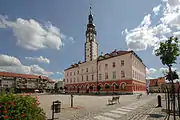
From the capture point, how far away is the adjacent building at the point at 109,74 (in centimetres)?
4088

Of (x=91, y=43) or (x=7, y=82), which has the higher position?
(x=91, y=43)

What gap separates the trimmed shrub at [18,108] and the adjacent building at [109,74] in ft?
124

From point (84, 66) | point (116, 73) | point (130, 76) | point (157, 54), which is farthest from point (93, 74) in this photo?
point (157, 54)

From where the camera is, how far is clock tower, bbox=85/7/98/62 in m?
72.4

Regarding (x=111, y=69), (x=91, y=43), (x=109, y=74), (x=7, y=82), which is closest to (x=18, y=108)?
(x=111, y=69)

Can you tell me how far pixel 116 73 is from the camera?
43938 millimetres

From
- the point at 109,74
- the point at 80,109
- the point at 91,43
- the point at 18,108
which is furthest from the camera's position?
the point at 91,43

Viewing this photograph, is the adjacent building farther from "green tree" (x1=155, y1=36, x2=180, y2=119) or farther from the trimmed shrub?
the trimmed shrub

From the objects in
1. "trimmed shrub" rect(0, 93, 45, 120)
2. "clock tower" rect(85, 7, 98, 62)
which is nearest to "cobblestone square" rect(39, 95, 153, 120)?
"trimmed shrub" rect(0, 93, 45, 120)

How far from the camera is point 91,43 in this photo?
73.1 meters

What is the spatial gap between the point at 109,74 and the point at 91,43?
30324mm

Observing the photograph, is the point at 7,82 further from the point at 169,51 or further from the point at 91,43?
the point at 169,51

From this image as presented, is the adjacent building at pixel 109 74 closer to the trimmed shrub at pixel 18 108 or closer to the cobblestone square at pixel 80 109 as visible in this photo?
the cobblestone square at pixel 80 109

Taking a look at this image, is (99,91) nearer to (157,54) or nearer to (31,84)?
(157,54)
